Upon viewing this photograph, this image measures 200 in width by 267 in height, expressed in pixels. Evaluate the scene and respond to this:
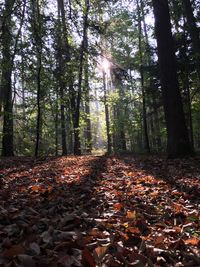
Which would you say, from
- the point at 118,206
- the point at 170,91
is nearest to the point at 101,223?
the point at 118,206

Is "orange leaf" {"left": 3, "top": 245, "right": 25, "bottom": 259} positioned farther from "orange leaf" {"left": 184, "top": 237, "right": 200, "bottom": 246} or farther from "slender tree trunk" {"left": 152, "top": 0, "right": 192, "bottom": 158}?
"slender tree trunk" {"left": 152, "top": 0, "right": 192, "bottom": 158}

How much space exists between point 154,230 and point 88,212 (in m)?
0.86

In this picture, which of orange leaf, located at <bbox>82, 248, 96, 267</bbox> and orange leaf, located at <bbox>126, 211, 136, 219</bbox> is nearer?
orange leaf, located at <bbox>82, 248, 96, 267</bbox>

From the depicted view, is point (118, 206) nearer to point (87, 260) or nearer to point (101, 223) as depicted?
point (101, 223)

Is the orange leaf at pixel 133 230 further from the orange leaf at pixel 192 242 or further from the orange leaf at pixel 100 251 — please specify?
the orange leaf at pixel 100 251

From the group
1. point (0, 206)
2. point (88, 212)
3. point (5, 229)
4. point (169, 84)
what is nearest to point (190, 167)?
point (169, 84)

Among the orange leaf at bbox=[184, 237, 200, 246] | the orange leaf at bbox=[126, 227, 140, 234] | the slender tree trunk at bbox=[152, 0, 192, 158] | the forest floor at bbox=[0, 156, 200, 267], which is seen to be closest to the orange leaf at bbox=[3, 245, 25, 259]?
the forest floor at bbox=[0, 156, 200, 267]

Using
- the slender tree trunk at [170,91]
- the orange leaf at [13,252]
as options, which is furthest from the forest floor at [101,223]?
the slender tree trunk at [170,91]

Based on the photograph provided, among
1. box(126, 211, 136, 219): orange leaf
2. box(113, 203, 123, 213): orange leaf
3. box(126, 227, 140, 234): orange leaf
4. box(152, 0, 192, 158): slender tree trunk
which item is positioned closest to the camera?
box(126, 227, 140, 234): orange leaf

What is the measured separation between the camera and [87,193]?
4.67 metres

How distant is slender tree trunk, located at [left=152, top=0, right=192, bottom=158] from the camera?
890cm

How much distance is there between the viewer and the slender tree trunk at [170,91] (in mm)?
8898

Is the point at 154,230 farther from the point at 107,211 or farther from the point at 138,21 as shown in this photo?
the point at 138,21

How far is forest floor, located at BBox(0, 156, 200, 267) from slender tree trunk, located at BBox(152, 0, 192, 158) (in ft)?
10.5
